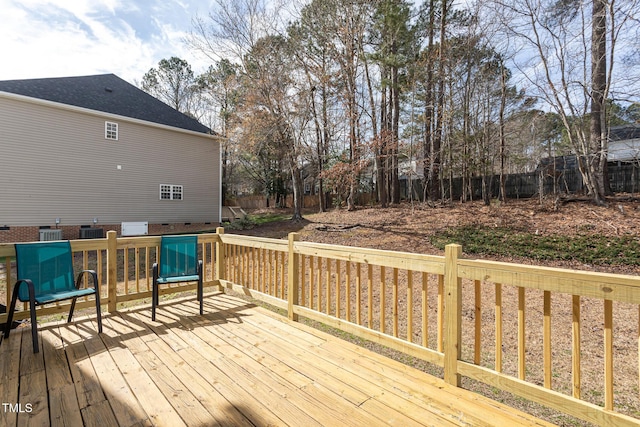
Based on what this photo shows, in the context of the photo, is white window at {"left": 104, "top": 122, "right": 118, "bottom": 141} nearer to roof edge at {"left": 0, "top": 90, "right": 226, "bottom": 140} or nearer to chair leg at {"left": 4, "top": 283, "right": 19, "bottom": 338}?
roof edge at {"left": 0, "top": 90, "right": 226, "bottom": 140}

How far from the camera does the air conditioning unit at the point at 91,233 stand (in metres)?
10.8

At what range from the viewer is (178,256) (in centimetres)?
375

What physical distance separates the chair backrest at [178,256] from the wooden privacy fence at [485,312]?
23 cm

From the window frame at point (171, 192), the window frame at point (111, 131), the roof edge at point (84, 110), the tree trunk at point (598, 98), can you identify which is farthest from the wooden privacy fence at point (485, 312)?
the roof edge at point (84, 110)

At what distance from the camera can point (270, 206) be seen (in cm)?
2489

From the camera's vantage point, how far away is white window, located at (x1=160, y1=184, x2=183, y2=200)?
13.0 meters

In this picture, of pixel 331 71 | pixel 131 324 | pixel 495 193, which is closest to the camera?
pixel 131 324

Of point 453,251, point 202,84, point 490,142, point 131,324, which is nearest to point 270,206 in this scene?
point 202,84

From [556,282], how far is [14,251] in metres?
4.51

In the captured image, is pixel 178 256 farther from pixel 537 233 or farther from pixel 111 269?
pixel 537 233

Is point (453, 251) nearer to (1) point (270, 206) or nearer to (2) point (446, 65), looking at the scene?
(2) point (446, 65)

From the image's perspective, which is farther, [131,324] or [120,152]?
[120,152]

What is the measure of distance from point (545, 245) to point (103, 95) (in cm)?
1626

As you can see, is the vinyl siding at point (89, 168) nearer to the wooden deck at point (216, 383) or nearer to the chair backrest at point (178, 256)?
the wooden deck at point (216, 383)
